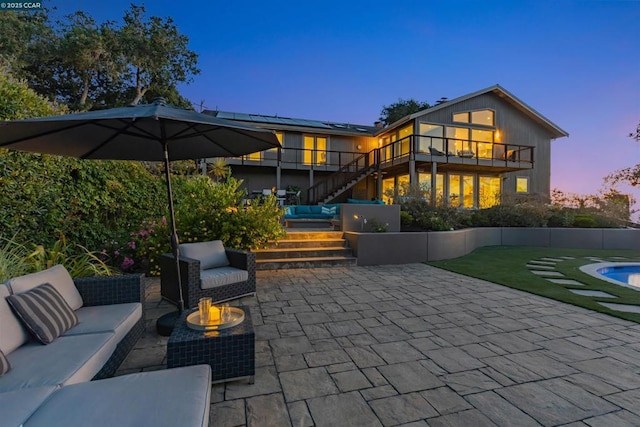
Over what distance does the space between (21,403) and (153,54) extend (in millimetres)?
16051

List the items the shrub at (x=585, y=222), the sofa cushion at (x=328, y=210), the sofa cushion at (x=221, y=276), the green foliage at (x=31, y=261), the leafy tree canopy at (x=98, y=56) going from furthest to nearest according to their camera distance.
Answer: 1. the leafy tree canopy at (x=98, y=56)
2. the shrub at (x=585, y=222)
3. the sofa cushion at (x=328, y=210)
4. the sofa cushion at (x=221, y=276)
5. the green foliage at (x=31, y=261)

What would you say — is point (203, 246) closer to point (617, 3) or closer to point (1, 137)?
point (1, 137)

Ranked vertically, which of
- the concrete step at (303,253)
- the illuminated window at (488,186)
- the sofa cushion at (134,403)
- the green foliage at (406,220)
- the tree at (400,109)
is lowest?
the concrete step at (303,253)

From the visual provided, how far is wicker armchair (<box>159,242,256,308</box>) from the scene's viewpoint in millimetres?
3531

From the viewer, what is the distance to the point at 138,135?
2.92 metres

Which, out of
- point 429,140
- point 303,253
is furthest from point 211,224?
point 429,140

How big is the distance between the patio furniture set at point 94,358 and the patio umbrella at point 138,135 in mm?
809

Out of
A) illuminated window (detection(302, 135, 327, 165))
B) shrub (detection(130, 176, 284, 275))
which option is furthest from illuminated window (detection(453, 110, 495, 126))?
shrub (detection(130, 176, 284, 275))

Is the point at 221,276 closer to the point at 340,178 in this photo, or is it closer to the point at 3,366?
the point at 3,366

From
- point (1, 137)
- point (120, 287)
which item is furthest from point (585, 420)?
point (1, 137)

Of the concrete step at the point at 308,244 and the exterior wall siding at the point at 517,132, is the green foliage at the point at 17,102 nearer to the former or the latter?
the concrete step at the point at 308,244

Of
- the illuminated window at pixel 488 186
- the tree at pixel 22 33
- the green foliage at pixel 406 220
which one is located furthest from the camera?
the illuminated window at pixel 488 186

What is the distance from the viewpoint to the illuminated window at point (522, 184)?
52.0 ft

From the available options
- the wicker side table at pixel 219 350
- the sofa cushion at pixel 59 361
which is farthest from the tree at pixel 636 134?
the sofa cushion at pixel 59 361
